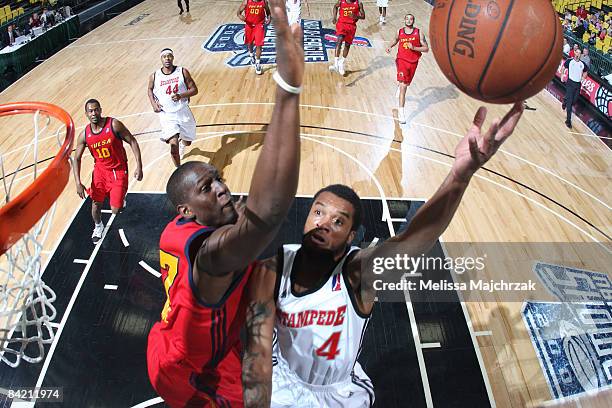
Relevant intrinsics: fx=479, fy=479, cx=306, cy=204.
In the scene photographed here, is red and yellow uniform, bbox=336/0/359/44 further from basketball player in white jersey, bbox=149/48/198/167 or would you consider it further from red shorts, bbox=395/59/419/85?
basketball player in white jersey, bbox=149/48/198/167

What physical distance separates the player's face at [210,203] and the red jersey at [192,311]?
56 millimetres

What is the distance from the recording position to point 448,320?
13.7 feet

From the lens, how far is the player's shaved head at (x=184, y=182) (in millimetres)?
2201

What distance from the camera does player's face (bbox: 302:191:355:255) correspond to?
2035mm

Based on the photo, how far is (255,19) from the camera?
9.10 meters

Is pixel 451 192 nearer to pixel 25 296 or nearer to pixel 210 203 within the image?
pixel 210 203

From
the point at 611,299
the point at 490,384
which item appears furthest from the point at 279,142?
A: the point at 611,299

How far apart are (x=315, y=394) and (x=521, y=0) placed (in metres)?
2.03

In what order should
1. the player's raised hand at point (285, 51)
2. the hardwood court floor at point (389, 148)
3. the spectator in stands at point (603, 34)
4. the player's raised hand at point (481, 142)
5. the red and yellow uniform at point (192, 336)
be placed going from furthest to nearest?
the spectator in stands at point (603, 34) < the hardwood court floor at point (389, 148) < the red and yellow uniform at point (192, 336) < the player's raised hand at point (481, 142) < the player's raised hand at point (285, 51)

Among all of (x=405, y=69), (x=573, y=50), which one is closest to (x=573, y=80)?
(x=573, y=50)

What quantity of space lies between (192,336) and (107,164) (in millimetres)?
3192

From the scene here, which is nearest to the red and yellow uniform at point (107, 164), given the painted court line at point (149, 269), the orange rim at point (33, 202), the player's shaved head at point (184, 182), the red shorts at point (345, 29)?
the painted court line at point (149, 269)

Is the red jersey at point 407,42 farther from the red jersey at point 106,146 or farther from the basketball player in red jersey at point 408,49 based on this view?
the red jersey at point 106,146

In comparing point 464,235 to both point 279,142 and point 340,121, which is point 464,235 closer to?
point 340,121
